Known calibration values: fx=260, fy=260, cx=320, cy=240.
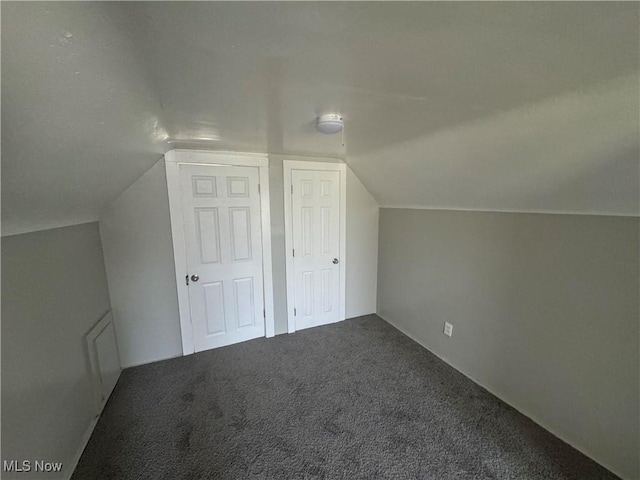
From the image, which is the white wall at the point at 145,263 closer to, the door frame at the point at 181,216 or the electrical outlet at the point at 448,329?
the door frame at the point at 181,216

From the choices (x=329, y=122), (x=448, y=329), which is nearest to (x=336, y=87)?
(x=329, y=122)

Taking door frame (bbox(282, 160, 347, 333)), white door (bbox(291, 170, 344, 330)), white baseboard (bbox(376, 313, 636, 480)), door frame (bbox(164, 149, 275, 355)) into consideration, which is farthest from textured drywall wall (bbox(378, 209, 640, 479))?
door frame (bbox(164, 149, 275, 355))

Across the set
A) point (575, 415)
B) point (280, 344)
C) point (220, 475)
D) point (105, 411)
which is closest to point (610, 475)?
point (575, 415)

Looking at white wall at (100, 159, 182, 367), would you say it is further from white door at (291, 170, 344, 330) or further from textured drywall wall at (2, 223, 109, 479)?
white door at (291, 170, 344, 330)

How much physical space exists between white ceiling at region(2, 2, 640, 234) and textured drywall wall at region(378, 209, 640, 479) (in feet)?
0.83

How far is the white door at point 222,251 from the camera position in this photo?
2.48 meters

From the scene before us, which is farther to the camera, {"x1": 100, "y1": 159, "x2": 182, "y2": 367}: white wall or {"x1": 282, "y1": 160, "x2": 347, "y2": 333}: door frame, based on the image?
{"x1": 282, "y1": 160, "x2": 347, "y2": 333}: door frame

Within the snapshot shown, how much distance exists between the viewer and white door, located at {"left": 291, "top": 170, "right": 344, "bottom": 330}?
2910mm

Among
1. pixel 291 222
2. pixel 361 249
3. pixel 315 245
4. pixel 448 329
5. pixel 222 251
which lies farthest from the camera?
pixel 361 249

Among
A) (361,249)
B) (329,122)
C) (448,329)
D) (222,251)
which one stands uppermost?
(329,122)
